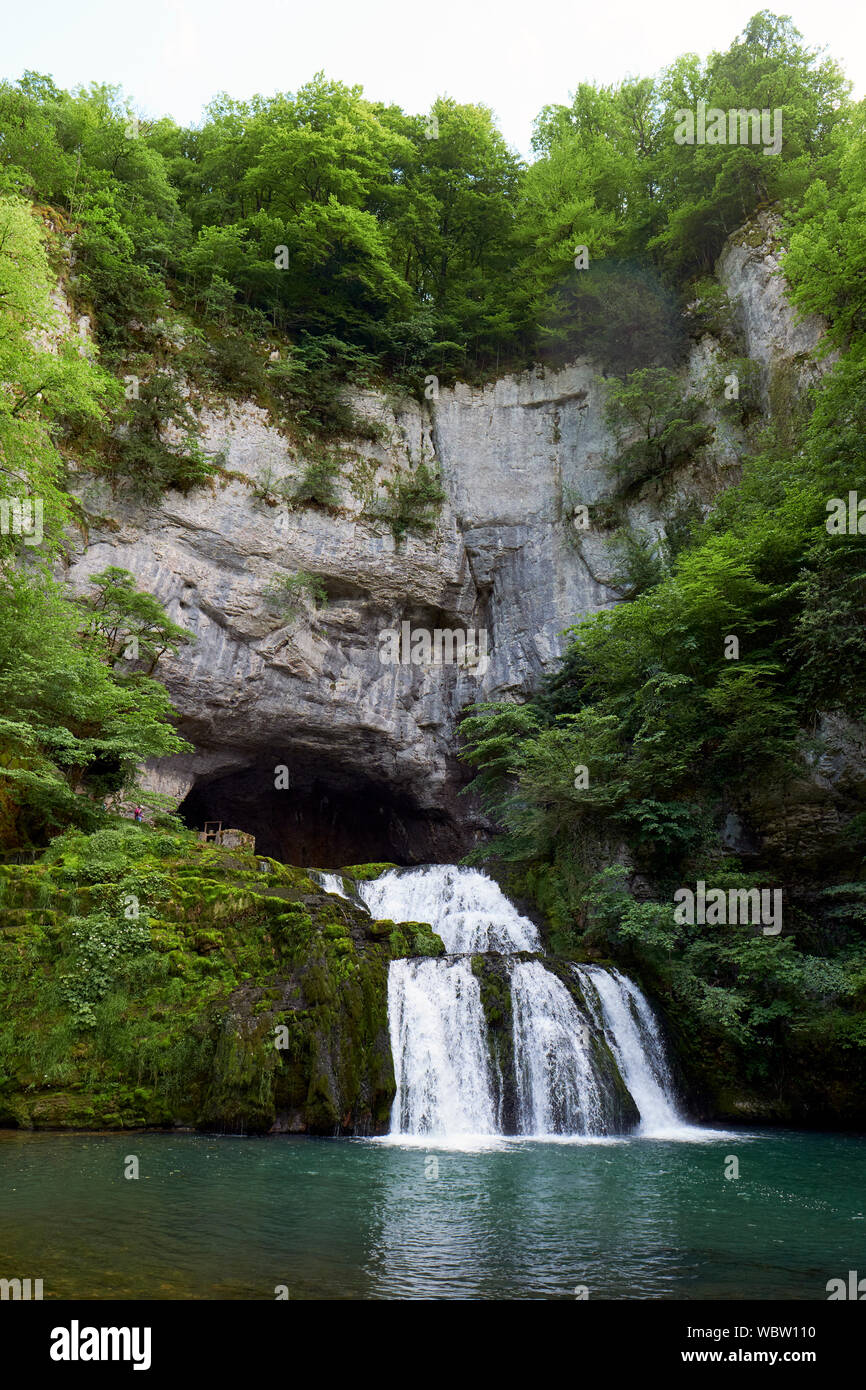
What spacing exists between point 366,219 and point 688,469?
12.1m

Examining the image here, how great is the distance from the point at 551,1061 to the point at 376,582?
1450 centimetres

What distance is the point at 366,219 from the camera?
23016 millimetres

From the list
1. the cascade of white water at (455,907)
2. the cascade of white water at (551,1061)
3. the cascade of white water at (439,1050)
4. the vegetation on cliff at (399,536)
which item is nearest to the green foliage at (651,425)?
the vegetation on cliff at (399,536)

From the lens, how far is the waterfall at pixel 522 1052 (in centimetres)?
1022

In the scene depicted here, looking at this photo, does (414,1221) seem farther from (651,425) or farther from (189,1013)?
(651,425)

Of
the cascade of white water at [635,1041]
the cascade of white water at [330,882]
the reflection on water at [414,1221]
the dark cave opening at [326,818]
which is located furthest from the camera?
the dark cave opening at [326,818]

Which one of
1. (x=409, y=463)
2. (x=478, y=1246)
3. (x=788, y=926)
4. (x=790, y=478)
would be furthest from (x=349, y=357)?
(x=478, y=1246)

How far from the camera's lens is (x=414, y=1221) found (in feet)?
17.7

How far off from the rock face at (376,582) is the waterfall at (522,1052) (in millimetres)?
10744

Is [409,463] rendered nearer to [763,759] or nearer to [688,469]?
[688,469]

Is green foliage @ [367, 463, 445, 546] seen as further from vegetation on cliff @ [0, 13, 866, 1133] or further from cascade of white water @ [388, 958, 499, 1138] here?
cascade of white water @ [388, 958, 499, 1138]

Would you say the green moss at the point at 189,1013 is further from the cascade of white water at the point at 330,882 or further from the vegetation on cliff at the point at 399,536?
the cascade of white water at the point at 330,882

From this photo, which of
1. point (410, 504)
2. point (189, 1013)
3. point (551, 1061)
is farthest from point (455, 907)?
point (410, 504)

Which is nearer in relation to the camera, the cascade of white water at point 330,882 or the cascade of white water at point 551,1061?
the cascade of white water at point 551,1061
